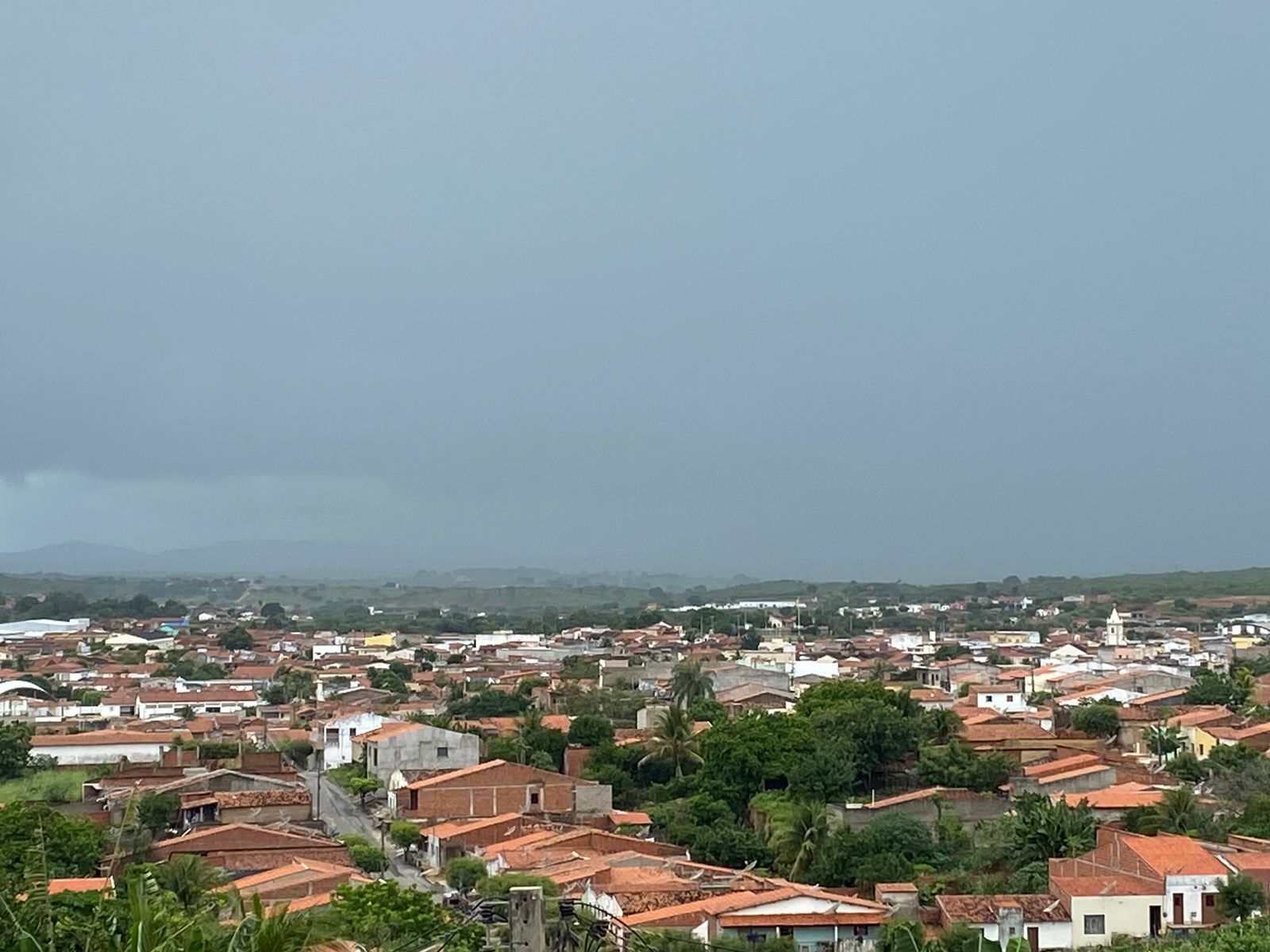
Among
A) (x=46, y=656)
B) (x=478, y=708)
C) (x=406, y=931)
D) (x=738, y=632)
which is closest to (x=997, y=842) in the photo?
(x=406, y=931)

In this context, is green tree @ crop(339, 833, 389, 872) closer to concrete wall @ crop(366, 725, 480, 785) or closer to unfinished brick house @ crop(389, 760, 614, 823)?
unfinished brick house @ crop(389, 760, 614, 823)

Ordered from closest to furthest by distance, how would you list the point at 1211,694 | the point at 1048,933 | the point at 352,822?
the point at 1048,933 → the point at 352,822 → the point at 1211,694

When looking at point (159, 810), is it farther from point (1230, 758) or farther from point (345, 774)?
point (1230, 758)

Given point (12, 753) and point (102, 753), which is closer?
point (12, 753)

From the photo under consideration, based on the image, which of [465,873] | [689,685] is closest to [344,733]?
[689,685]

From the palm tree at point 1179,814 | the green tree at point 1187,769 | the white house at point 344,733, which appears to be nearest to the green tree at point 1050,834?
the palm tree at point 1179,814
